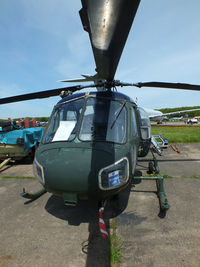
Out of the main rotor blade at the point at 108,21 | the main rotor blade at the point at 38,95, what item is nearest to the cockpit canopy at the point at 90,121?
the main rotor blade at the point at 38,95

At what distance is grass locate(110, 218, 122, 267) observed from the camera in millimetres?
2315

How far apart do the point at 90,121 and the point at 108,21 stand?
2.33 metres

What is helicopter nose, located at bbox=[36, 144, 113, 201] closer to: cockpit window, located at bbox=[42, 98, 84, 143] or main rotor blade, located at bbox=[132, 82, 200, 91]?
cockpit window, located at bbox=[42, 98, 84, 143]

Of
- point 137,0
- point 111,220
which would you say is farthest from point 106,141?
point 137,0

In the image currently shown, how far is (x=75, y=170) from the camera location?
2.52m

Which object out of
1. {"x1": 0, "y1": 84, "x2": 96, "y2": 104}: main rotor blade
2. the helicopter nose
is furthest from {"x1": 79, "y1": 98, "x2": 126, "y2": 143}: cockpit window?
{"x1": 0, "y1": 84, "x2": 96, "y2": 104}: main rotor blade

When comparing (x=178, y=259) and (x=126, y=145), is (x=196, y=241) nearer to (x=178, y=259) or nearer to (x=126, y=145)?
(x=178, y=259)

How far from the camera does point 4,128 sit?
7.45 metres

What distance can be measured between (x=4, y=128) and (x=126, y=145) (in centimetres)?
645

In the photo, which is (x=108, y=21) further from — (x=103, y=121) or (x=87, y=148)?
(x=103, y=121)

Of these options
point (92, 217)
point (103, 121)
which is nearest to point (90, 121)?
point (103, 121)

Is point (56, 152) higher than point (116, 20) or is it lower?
lower

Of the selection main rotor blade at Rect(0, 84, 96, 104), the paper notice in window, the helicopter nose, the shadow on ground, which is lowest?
the shadow on ground

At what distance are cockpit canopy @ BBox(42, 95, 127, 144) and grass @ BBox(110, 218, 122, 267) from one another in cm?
158
